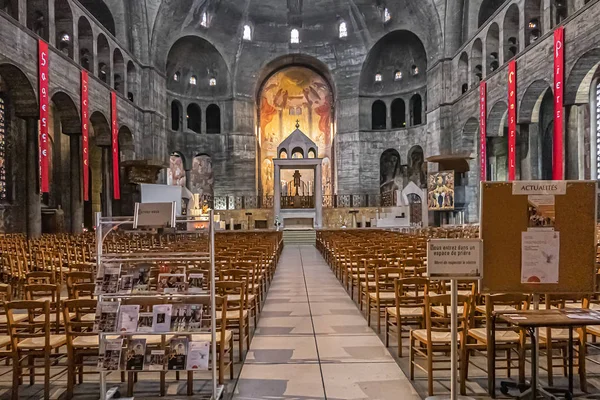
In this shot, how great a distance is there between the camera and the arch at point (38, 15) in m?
21.0

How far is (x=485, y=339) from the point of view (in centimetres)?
459

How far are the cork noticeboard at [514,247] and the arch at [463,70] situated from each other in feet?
94.9

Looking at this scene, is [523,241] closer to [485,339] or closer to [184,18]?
[485,339]

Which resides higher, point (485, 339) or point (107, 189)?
point (107, 189)

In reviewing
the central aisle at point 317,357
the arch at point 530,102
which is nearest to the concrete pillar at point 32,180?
the central aisle at point 317,357

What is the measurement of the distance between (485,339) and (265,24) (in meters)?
40.1

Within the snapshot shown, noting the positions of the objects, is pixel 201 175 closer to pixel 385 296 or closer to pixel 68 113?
pixel 68 113

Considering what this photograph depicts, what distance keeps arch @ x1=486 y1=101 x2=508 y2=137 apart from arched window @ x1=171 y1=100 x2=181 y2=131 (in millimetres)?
25389

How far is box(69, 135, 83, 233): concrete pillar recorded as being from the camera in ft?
78.3

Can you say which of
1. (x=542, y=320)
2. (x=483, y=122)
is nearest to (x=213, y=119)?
(x=483, y=122)

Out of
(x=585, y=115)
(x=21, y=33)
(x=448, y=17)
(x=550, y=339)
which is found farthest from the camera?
(x=448, y=17)

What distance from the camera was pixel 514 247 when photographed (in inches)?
164

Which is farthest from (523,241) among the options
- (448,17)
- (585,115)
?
(448,17)

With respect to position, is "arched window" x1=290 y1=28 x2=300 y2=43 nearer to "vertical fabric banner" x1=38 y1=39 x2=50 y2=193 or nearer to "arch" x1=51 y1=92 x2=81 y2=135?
"arch" x1=51 y1=92 x2=81 y2=135
